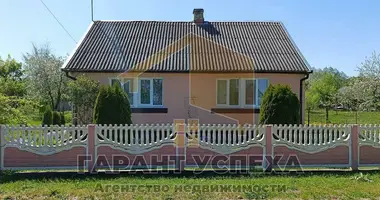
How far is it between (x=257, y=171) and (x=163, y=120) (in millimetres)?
7324

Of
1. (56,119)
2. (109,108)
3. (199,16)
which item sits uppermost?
(199,16)

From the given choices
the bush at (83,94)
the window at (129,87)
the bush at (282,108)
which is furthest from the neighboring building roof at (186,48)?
the bush at (282,108)

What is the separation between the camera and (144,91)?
566 inches

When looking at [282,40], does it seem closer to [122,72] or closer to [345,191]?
[122,72]

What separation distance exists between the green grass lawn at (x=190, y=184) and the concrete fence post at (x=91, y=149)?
315mm

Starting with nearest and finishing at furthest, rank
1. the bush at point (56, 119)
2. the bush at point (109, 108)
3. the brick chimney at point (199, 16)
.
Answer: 1. the bush at point (109, 108)
2. the bush at point (56, 119)
3. the brick chimney at point (199, 16)

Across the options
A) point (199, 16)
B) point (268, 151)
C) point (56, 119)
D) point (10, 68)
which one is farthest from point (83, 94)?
point (10, 68)

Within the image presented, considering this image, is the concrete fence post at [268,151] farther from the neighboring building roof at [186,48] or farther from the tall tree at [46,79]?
the tall tree at [46,79]

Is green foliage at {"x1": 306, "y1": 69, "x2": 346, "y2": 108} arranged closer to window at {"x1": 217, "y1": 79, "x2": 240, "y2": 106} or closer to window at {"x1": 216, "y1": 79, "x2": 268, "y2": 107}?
window at {"x1": 216, "y1": 79, "x2": 268, "y2": 107}

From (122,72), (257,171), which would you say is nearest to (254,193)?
(257,171)

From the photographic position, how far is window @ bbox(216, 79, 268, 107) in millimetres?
14461

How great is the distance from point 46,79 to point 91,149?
73.9 feet

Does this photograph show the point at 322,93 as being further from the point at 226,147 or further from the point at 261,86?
the point at 226,147

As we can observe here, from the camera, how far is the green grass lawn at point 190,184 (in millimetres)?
5863
